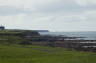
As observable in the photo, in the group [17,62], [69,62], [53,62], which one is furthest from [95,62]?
[17,62]

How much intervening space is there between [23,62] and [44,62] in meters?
3.51

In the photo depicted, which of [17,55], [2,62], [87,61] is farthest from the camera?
[17,55]

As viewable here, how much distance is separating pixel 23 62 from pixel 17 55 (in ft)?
32.4

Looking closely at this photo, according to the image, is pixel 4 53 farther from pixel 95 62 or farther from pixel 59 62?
pixel 95 62

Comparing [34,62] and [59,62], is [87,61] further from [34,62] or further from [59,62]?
[34,62]

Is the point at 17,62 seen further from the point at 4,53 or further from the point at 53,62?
the point at 4,53

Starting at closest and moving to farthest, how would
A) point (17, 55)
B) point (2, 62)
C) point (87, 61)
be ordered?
1. point (2, 62)
2. point (87, 61)
3. point (17, 55)

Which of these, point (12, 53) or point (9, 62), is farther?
point (12, 53)

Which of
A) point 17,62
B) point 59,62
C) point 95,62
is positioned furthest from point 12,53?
point 95,62

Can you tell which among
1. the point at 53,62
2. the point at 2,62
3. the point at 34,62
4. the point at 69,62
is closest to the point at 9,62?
the point at 2,62

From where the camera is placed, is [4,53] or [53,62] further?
[4,53]

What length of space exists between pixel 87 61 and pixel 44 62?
779 centimetres

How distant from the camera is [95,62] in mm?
41688

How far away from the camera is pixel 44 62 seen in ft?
133
